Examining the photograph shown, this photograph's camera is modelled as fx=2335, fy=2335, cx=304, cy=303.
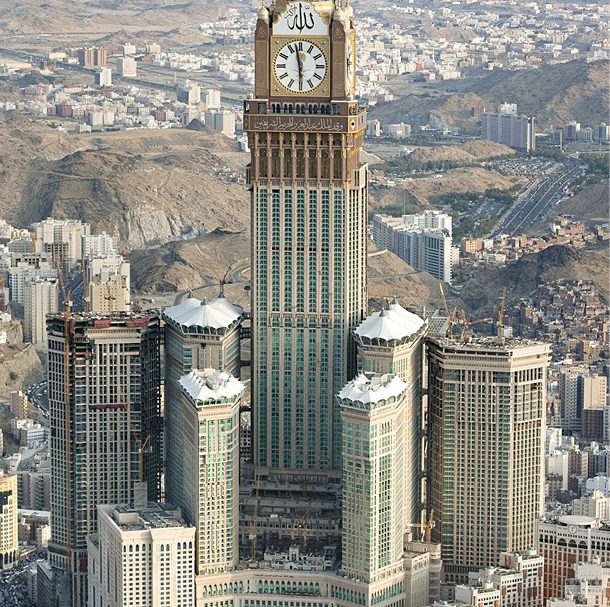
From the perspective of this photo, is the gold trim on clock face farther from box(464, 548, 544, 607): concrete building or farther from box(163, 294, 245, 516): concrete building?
box(464, 548, 544, 607): concrete building

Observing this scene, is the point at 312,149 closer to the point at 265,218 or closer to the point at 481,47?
the point at 265,218

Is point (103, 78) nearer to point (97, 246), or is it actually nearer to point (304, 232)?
point (97, 246)

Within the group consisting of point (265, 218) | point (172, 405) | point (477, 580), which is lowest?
point (477, 580)

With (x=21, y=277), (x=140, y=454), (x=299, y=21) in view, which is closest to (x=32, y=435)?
(x=21, y=277)

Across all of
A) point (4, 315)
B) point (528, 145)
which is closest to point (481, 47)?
point (528, 145)

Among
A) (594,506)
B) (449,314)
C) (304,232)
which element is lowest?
(594,506)

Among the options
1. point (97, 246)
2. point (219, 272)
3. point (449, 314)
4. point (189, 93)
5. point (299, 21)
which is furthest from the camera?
point (189, 93)
